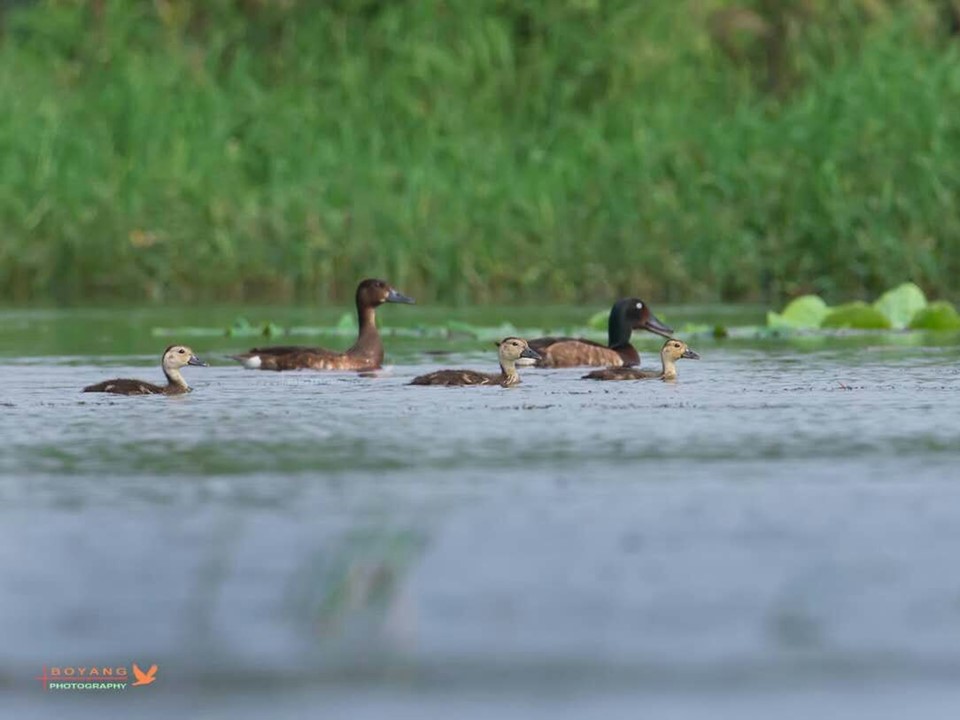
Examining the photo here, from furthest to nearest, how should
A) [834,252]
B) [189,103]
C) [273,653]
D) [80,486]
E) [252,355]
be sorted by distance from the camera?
[189,103] → [834,252] → [252,355] → [80,486] → [273,653]

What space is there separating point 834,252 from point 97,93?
7514 mm

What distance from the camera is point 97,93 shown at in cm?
2262

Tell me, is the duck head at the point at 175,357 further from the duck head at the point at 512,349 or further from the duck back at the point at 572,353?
the duck back at the point at 572,353

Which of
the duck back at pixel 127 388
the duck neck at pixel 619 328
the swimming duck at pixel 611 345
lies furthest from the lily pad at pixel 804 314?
the duck back at pixel 127 388

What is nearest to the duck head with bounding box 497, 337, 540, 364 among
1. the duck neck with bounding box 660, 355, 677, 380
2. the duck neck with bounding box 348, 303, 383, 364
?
the duck neck with bounding box 660, 355, 677, 380

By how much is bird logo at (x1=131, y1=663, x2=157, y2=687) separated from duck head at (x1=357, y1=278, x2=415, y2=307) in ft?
30.9

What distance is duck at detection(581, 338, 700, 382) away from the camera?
1219cm

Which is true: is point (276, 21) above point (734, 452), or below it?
above

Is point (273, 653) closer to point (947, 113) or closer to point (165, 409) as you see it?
point (165, 409)

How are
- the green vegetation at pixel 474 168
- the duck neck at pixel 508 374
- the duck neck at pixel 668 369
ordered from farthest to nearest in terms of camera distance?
the green vegetation at pixel 474 168 < the duck neck at pixel 668 369 < the duck neck at pixel 508 374

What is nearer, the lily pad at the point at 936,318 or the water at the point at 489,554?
the water at the point at 489,554

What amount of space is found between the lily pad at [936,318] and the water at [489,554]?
16.1 ft

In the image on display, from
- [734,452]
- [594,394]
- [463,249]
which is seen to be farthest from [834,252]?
[734,452]

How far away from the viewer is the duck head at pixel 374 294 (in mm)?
14625
